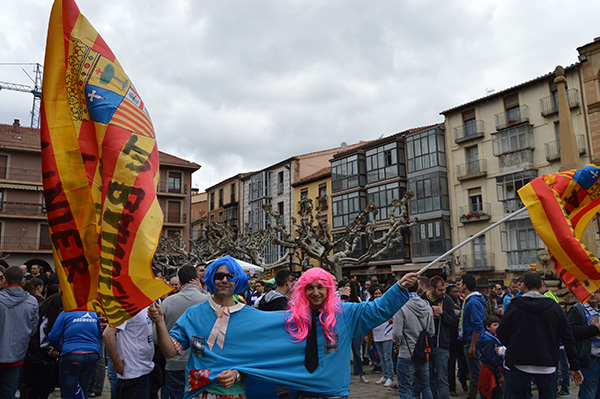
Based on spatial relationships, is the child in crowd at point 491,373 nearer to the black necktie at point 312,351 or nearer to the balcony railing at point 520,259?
the black necktie at point 312,351

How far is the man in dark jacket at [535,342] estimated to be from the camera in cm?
520

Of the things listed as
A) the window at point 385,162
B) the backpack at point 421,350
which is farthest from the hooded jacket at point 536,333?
the window at point 385,162

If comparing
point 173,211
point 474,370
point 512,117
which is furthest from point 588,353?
point 173,211

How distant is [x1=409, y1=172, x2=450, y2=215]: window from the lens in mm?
32531

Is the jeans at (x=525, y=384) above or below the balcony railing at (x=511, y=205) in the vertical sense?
below

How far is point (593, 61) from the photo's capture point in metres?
25.7

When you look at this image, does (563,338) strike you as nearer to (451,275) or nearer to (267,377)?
(267,377)

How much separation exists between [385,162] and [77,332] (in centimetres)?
3224

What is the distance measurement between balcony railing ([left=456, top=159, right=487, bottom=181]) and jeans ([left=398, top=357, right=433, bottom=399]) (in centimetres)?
2636

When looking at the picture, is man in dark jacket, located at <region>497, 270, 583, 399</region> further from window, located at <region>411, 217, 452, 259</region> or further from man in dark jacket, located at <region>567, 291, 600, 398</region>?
window, located at <region>411, 217, 452, 259</region>

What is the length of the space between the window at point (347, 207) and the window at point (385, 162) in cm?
153

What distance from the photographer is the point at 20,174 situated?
129 ft

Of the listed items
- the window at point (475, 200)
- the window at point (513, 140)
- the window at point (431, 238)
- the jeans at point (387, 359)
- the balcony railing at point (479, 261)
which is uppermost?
the window at point (513, 140)

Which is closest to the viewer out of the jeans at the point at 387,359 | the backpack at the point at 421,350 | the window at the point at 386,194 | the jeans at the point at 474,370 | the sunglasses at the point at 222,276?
the sunglasses at the point at 222,276
